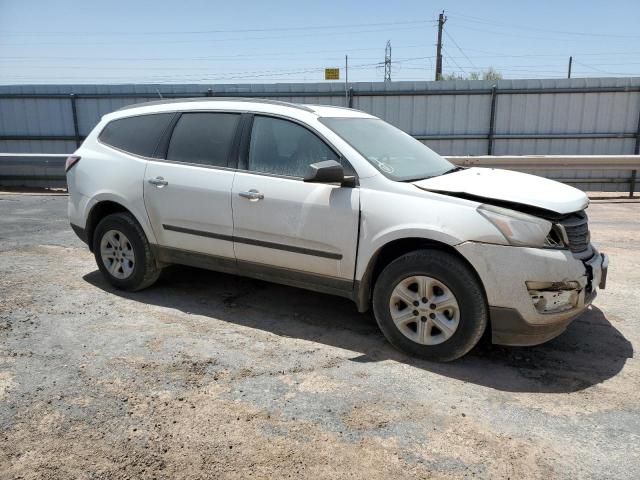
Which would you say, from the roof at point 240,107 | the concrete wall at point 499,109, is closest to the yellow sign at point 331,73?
the concrete wall at point 499,109

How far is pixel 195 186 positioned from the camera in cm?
452

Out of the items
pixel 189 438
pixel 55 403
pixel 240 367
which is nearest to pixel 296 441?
pixel 189 438

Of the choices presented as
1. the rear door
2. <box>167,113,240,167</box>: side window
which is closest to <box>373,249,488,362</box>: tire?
the rear door

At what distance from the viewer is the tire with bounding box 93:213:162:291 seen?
197 inches

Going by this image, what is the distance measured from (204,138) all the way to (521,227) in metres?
2.75

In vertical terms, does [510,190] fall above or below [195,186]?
above

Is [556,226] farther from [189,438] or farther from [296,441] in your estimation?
[189,438]

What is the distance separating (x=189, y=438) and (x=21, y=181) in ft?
43.9

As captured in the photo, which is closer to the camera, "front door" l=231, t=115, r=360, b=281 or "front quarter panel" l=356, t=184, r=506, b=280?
"front quarter panel" l=356, t=184, r=506, b=280

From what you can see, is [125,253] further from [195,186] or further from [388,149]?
[388,149]

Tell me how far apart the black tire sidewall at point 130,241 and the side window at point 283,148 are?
1.45 metres

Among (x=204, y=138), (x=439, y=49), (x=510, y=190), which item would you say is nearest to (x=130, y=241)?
(x=204, y=138)

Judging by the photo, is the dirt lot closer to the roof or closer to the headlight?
the headlight

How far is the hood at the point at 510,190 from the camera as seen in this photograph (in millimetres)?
3506
